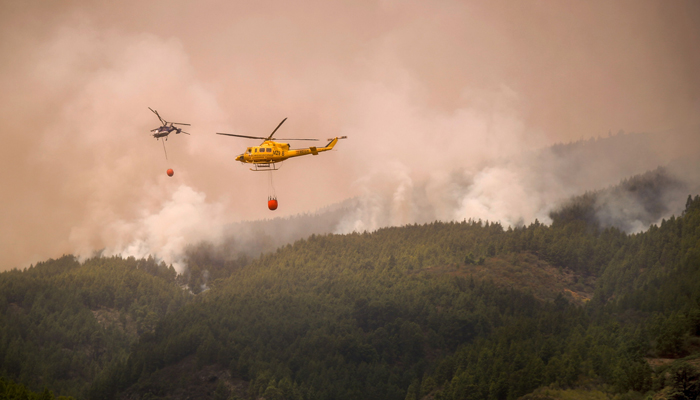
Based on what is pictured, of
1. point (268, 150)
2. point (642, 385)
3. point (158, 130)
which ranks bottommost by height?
point (642, 385)

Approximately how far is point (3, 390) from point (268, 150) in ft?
332

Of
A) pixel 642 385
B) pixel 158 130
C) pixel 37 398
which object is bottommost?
pixel 642 385

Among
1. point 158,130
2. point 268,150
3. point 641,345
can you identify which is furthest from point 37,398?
point 641,345

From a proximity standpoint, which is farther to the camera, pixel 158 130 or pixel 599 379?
pixel 599 379

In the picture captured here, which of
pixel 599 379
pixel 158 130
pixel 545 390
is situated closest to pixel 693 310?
pixel 599 379

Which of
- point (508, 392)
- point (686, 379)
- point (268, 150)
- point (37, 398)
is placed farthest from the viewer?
point (508, 392)

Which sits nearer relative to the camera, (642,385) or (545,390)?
(642,385)

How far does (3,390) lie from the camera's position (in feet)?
594

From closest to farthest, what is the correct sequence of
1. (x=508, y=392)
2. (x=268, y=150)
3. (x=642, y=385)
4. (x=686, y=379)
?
1. (x=268, y=150)
2. (x=686, y=379)
3. (x=642, y=385)
4. (x=508, y=392)

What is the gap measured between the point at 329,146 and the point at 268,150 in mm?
11526

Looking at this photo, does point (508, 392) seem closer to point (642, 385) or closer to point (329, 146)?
point (642, 385)

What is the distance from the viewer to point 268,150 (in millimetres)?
135625

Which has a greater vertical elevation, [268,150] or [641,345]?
[268,150]

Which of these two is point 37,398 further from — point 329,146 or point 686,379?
point 686,379
